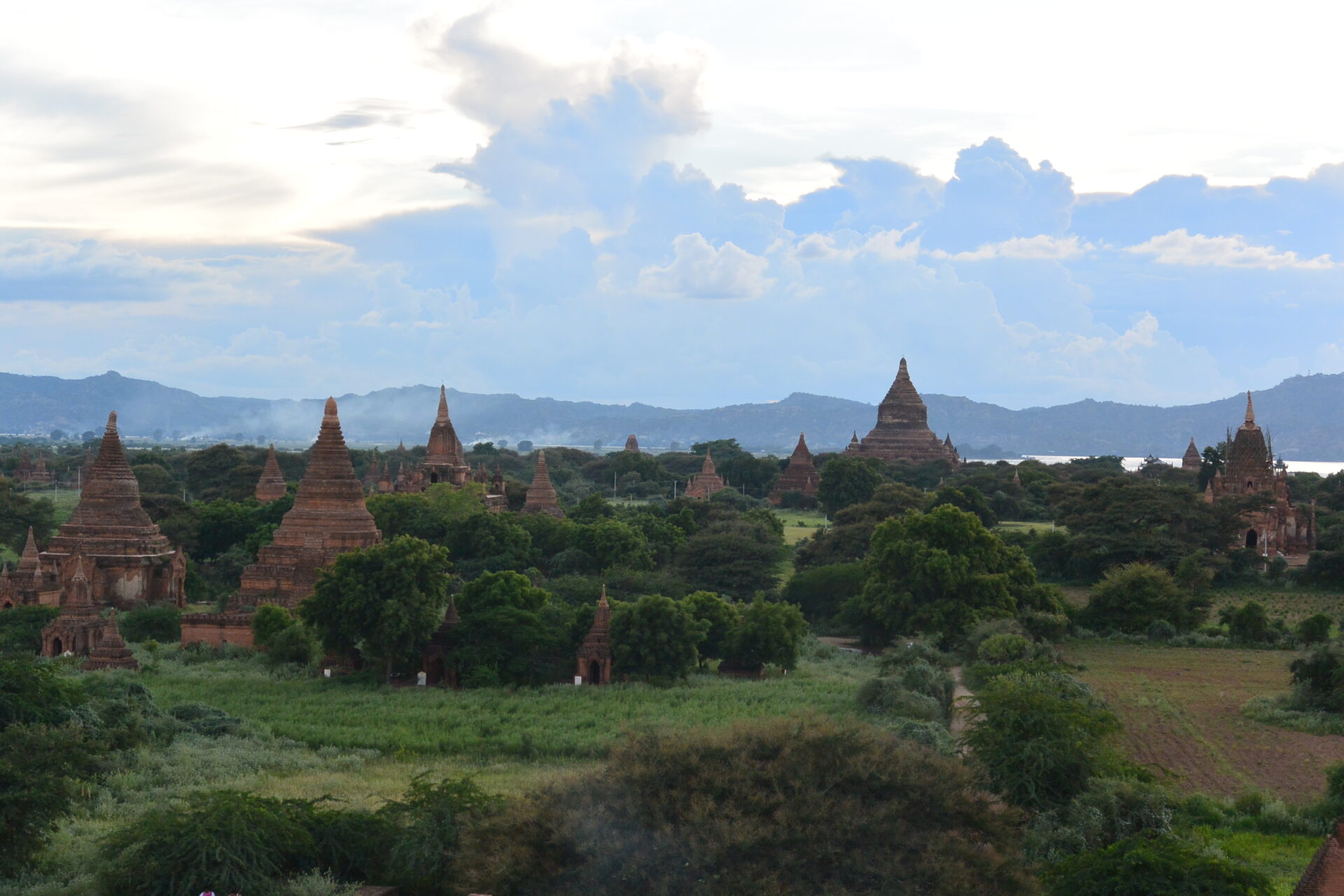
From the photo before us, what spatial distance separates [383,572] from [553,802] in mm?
19718

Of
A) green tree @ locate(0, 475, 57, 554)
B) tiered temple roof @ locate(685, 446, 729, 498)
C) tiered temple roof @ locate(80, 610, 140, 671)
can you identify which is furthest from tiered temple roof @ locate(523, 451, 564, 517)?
tiered temple roof @ locate(80, 610, 140, 671)

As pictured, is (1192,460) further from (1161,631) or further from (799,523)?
(1161,631)

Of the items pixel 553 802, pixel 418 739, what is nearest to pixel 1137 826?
pixel 553 802

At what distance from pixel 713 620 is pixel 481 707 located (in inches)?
332

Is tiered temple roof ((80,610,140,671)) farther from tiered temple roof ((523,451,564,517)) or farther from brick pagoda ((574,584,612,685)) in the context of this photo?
tiered temple roof ((523,451,564,517))

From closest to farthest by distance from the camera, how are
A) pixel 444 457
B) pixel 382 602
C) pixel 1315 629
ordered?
pixel 382 602 → pixel 1315 629 → pixel 444 457

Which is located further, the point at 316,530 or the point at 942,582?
the point at 316,530

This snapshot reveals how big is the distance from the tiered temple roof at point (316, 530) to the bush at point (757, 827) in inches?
1099

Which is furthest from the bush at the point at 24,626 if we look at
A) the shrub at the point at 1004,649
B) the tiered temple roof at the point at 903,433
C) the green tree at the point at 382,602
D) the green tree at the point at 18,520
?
the tiered temple roof at the point at 903,433

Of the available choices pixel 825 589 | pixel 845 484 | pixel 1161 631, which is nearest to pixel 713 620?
pixel 825 589

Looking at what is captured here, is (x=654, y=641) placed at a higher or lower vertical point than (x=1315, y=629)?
higher

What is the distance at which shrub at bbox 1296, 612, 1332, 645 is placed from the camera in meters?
42.9

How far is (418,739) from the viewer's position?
94.8 feet

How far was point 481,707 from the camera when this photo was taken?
32.3 meters
